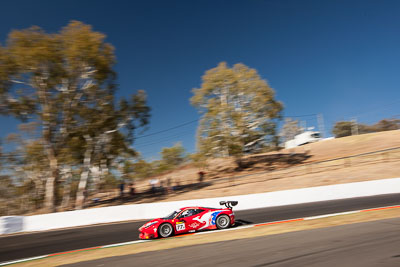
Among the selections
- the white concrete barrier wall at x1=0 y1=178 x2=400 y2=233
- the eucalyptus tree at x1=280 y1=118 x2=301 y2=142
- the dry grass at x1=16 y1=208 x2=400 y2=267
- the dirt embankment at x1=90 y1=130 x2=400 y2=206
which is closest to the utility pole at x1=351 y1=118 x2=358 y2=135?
the eucalyptus tree at x1=280 y1=118 x2=301 y2=142

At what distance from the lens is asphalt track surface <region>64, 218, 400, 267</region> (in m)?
5.84

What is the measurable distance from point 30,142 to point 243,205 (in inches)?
796

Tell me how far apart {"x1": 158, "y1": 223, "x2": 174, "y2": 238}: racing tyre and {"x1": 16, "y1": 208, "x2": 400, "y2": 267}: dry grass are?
1.35 ft

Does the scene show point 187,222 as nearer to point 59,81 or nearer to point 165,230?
point 165,230

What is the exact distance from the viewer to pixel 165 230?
10461 millimetres

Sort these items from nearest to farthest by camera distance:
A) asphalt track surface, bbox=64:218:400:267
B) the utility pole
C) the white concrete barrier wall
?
1. asphalt track surface, bbox=64:218:400:267
2. the white concrete barrier wall
3. the utility pole

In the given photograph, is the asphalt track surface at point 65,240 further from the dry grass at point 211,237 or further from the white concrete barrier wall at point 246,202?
the white concrete barrier wall at point 246,202

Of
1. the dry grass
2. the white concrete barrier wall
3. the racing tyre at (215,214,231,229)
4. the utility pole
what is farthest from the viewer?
the utility pole

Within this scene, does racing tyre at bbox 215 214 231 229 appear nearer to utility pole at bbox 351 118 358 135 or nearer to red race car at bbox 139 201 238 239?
red race car at bbox 139 201 238 239

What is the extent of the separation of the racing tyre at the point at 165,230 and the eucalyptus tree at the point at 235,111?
71.0 feet

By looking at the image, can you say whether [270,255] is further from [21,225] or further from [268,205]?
[21,225]

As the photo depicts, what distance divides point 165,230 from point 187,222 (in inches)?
34.8

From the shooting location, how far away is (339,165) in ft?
98.3

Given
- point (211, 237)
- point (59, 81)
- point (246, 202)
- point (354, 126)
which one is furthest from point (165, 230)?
point (354, 126)
